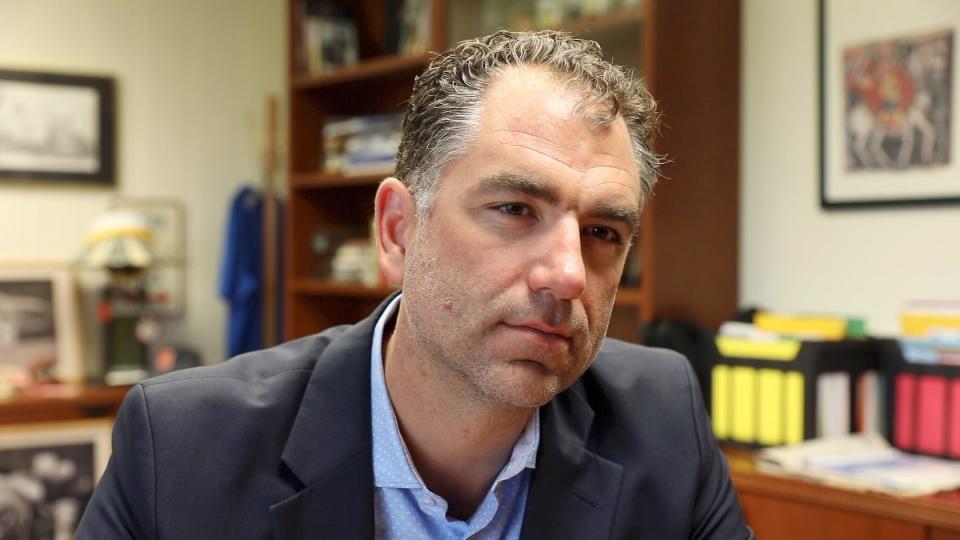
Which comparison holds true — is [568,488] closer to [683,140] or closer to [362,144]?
[683,140]

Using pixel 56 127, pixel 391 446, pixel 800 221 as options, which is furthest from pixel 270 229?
pixel 391 446

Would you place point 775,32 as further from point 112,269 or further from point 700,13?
point 112,269

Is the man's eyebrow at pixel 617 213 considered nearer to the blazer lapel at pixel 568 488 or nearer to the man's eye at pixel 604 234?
the man's eye at pixel 604 234

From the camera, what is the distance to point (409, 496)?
122 centimetres

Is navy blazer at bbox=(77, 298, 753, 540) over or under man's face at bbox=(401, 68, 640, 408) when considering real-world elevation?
under

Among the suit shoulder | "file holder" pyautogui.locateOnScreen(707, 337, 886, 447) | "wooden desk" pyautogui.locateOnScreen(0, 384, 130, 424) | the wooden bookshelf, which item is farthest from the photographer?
"wooden desk" pyautogui.locateOnScreen(0, 384, 130, 424)

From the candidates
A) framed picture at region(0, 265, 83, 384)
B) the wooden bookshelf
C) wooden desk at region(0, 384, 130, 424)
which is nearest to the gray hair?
the wooden bookshelf

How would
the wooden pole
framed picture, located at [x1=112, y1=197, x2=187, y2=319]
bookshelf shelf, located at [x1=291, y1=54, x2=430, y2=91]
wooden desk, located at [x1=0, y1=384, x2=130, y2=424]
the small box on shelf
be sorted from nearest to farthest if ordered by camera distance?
wooden desk, located at [x1=0, y1=384, x2=130, y2=424], bookshelf shelf, located at [x1=291, y1=54, x2=430, y2=91], the small box on shelf, framed picture, located at [x1=112, y1=197, x2=187, y2=319], the wooden pole

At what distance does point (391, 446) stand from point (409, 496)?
0.24 ft

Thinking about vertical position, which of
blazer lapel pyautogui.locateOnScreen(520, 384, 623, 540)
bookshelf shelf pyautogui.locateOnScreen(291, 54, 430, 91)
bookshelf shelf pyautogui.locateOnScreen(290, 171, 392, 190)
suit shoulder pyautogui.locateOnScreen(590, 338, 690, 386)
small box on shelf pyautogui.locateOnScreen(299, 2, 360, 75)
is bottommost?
blazer lapel pyautogui.locateOnScreen(520, 384, 623, 540)

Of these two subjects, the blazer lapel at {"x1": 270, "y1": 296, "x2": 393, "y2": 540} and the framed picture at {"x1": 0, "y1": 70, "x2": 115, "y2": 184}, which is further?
the framed picture at {"x1": 0, "y1": 70, "x2": 115, "y2": 184}

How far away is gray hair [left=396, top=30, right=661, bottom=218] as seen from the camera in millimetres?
1127

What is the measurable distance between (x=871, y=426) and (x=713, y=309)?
1.79 feet

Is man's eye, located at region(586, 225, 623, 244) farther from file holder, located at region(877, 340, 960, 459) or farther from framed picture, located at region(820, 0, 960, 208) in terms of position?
framed picture, located at region(820, 0, 960, 208)
